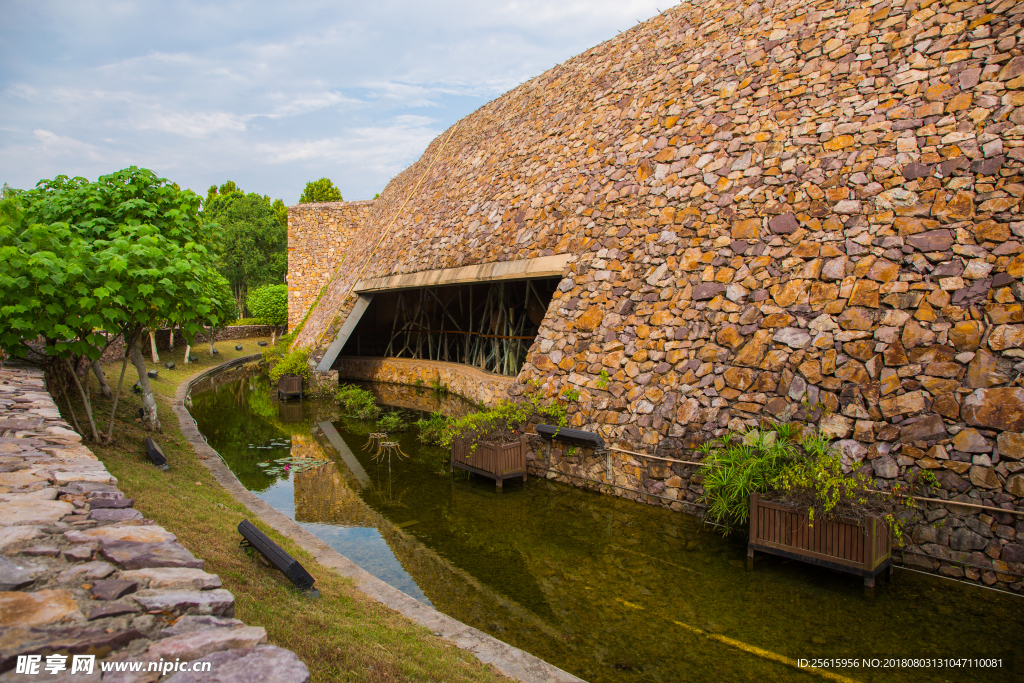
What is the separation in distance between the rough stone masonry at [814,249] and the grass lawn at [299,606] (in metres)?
4.66

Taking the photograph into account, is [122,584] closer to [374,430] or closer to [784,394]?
[784,394]

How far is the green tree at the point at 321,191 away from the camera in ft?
178

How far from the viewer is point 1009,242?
630 centimetres

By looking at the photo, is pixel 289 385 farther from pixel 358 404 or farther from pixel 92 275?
pixel 92 275

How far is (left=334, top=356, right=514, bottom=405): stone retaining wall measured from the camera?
14.4 meters

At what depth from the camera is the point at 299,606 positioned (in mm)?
4465

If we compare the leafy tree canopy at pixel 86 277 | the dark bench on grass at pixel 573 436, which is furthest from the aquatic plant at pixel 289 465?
the dark bench on grass at pixel 573 436

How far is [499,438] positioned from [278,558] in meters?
5.04

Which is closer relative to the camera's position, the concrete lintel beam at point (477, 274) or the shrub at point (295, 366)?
the concrete lintel beam at point (477, 274)

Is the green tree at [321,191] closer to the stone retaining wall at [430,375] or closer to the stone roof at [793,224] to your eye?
the stone retaining wall at [430,375]

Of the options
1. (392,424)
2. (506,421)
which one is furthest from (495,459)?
(392,424)

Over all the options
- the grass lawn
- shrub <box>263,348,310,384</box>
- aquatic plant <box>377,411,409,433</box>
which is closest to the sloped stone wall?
shrub <box>263,348,310,384</box>

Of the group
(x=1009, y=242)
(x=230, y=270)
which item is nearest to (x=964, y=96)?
(x=1009, y=242)

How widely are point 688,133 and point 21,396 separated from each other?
35.7 feet
